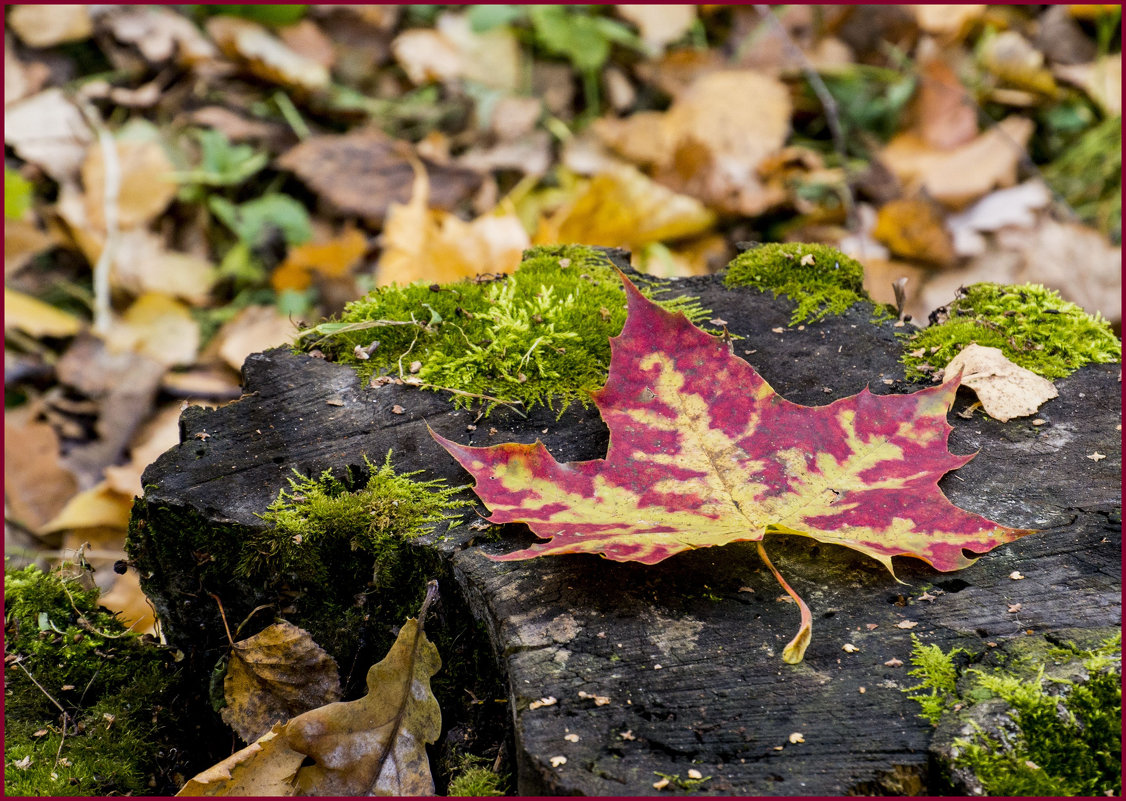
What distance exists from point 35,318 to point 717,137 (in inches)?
114

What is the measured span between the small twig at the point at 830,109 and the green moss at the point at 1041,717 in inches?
114

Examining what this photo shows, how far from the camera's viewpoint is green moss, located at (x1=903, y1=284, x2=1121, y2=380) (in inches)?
65.6

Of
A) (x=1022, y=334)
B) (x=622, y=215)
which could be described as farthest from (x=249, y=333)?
(x=1022, y=334)

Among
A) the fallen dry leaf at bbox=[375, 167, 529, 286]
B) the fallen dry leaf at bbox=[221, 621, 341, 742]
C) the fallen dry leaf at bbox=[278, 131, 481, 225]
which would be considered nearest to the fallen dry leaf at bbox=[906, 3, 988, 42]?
the fallen dry leaf at bbox=[278, 131, 481, 225]

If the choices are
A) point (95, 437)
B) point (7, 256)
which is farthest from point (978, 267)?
point (7, 256)

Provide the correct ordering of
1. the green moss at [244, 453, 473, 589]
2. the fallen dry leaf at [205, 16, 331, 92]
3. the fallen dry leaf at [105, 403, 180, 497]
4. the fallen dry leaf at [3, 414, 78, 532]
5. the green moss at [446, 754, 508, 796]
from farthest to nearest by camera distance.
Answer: the fallen dry leaf at [205, 16, 331, 92] < the fallen dry leaf at [3, 414, 78, 532] < the fallen dry leaf at [105, 403, 180, 497] < the green moss at [244, 453, 473, 589] < the green moss at [446, 754, 508, 796]

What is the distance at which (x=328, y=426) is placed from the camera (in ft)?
5.17

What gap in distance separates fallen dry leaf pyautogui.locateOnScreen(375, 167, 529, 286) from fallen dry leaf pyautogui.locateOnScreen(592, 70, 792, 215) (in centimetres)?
95

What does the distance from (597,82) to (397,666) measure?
3664mm

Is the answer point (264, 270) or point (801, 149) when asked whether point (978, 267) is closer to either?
point (801, 149)

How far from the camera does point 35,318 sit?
3.12m

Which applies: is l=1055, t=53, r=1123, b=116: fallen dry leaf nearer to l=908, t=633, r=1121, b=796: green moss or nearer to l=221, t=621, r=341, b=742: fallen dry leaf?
l=908, t=633, r=1121, b=796: green moss

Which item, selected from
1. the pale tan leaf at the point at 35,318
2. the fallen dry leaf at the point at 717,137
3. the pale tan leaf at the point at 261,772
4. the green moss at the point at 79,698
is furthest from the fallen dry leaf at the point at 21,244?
the pale tan leaf at the point at 261,772

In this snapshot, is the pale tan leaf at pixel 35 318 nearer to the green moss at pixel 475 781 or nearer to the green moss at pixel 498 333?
the green moss at pixel 498 333
